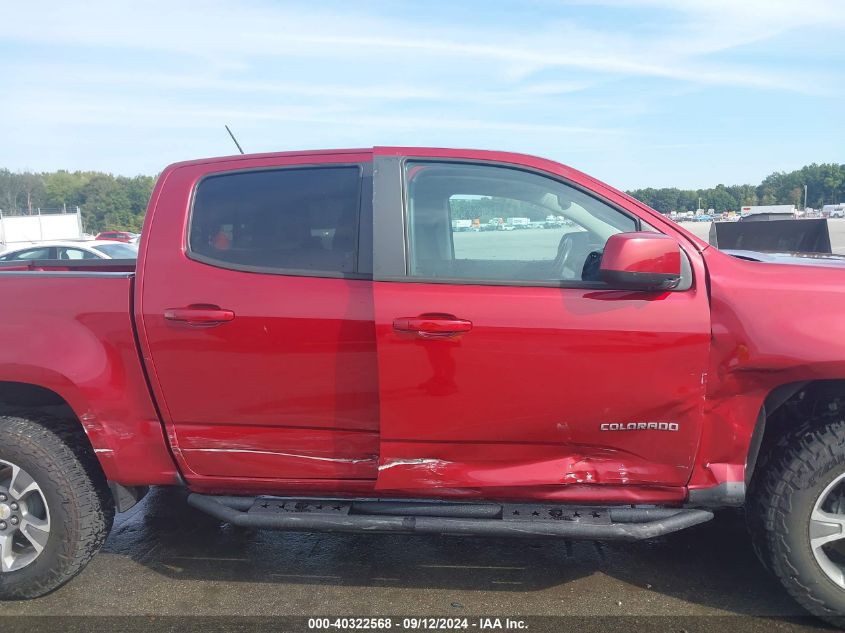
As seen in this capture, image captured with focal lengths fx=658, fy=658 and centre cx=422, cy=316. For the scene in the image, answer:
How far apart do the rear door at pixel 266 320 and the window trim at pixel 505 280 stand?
156mm

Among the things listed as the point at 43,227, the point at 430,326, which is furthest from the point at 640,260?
the point at 43,227

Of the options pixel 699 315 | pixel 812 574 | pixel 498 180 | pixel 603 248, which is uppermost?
pixel 498 180

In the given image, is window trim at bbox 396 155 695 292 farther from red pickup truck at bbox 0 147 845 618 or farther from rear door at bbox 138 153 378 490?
rear door at bbox 138 153 378 490

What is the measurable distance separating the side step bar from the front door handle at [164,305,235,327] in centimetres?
79

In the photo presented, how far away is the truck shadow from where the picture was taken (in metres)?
2.95

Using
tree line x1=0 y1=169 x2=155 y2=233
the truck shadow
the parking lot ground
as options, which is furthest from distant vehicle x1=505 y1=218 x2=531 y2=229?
tree line x1=0 y1=169 x2=155 y2=233

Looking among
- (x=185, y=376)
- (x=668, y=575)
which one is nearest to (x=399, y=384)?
(x=185, y=376)

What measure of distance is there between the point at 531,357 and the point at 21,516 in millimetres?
2294

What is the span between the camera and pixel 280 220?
9.23 ft

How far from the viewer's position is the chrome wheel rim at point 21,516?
9.29 ft

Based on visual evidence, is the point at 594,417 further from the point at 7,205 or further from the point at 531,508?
the point at 7,205

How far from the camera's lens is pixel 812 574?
2.56 metres

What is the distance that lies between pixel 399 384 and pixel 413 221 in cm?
68

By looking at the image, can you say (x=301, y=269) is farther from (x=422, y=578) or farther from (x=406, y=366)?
(x=422, y=578)
